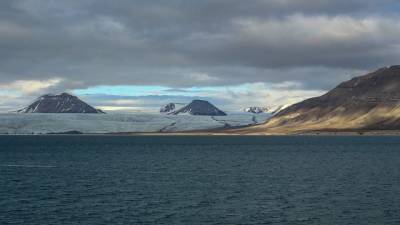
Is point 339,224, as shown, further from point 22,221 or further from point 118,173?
point 118,173

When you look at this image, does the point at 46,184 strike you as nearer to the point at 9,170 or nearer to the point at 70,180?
the point at 70,180

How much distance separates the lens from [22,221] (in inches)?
1966

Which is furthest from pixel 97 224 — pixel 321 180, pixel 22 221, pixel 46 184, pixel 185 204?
pixel 321 180

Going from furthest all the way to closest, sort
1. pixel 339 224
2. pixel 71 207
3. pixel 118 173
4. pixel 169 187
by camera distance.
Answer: pixel 118 173 < pixel 169 187 < pixel 71 207 < pixel 339 224

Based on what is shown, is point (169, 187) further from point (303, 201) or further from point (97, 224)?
point (97, 224)

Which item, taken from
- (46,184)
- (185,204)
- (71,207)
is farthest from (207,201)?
(46,184)

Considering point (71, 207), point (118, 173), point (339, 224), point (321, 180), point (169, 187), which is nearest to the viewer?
point (339, 224)

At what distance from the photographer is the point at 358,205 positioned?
57188 millimetres

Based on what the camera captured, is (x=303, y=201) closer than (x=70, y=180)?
Yes

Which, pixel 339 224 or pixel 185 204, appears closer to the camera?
pixel 339 224

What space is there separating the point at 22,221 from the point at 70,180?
1220 inches

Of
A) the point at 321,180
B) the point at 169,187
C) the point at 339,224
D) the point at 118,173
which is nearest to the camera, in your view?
the point at 339,224

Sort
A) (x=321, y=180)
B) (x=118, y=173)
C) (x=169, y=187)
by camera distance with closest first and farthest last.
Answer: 1. (x=169, y=187)
2. (x=321, y=180)
3. (x=118, y=173)

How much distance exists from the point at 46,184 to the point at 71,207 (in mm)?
20142
